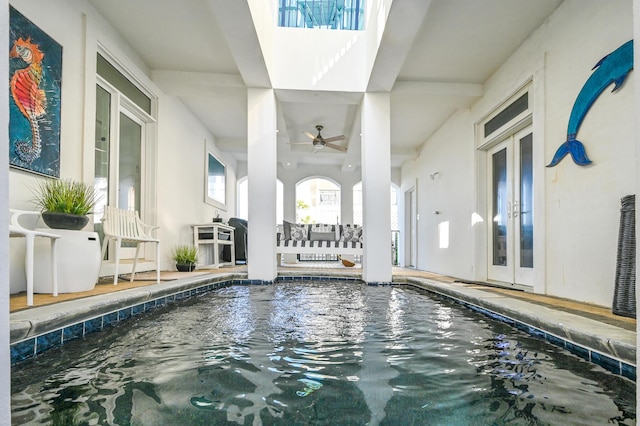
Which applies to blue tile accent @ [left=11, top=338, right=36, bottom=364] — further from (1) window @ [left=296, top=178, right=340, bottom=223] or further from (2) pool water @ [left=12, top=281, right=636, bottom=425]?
(1) window @ [left=296, top=178, right=340, bottom=223]

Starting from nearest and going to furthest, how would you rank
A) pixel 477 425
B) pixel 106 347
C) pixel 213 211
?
pixel 477 425
pixel 106 347
pixel 213 211

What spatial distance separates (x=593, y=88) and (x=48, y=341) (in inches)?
162

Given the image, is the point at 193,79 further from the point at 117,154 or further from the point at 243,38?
the point at 243,38

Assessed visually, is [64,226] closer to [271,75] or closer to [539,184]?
[271,75]

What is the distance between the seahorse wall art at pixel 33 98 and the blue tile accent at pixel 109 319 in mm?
1342

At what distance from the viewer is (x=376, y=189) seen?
15.9 feet

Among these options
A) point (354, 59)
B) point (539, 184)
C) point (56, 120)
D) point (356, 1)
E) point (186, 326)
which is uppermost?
point (356, 1)

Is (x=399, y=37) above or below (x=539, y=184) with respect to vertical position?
above

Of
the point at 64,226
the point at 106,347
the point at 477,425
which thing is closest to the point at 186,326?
the point at 106,347

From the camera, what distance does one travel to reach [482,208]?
516 centimetres

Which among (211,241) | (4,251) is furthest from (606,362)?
(211,241)

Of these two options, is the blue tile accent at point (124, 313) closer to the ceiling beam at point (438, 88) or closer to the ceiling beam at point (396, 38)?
the ceiling beam at point (396, 38)

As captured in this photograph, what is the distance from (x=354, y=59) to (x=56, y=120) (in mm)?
3572

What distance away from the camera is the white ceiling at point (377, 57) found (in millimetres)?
3418
